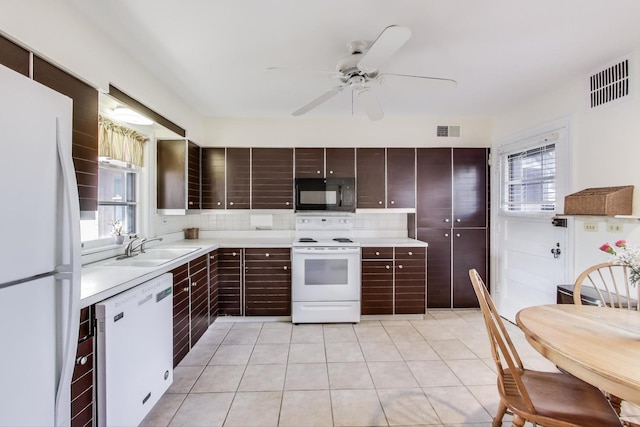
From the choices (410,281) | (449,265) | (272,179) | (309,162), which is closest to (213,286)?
(272,179)

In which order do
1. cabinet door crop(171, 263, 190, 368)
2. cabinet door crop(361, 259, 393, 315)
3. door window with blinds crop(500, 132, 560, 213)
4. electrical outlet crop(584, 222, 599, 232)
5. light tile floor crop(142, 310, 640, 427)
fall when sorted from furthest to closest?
cabinet door crop(361, 259, 393, 315)
door window with blinds crop(500, 132, 560, 213)
electrical outlet crop(584, 222, 599, 232)
cabinet door crop(171, 263, 190, 368)
light tile floor crop(142, 310, 640, 427)

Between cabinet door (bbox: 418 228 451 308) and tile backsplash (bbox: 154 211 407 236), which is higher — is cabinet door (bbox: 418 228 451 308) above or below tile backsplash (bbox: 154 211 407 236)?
below

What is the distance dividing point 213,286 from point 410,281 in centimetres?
229

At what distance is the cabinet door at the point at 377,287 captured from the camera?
11.5 feet

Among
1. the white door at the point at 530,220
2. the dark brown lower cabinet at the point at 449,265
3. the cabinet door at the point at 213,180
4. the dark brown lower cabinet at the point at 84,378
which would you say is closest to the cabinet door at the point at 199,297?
the cabinet door at the point at 213,180

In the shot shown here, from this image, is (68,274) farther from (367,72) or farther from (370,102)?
(370,102)

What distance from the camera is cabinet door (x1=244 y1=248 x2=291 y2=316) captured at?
3438 mm

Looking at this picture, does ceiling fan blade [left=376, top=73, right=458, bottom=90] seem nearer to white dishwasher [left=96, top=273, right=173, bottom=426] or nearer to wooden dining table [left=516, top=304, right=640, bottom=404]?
wooden dining table [left=516, top=304, right=640, bottom=404]

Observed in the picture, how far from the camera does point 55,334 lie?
1.08 m

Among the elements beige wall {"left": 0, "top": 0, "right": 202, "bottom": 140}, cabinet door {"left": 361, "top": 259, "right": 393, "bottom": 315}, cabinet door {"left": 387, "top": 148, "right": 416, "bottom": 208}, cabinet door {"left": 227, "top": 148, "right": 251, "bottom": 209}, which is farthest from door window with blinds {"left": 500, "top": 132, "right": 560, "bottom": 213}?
beige wall {"left": 0, "top": 0, "right": 202, "bottom": 140}

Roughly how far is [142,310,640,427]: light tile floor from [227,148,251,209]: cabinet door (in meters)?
1.48

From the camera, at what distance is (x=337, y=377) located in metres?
2.33

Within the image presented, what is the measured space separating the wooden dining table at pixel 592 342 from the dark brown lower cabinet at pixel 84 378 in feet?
6.81

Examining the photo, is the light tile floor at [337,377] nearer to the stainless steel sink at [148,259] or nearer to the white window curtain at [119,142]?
the stainless steel sink at [148,259]
